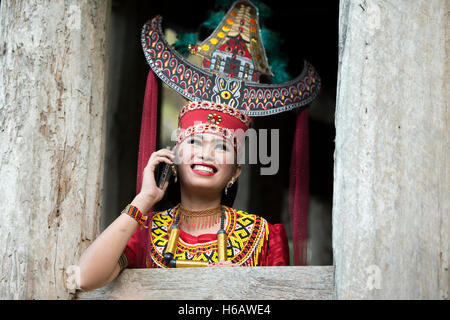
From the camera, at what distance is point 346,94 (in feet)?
8.94

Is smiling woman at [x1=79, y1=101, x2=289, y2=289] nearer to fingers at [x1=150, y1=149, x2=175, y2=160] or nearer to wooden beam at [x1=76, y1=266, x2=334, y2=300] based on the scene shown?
fingers at [x1=150, y1=149, x2=175, y2=160]

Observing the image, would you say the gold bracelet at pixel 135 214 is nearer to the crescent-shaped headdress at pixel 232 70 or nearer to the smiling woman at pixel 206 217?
the smiling woman at pixel 206 217

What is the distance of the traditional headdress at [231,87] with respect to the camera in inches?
141

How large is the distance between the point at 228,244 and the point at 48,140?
0.96 metres

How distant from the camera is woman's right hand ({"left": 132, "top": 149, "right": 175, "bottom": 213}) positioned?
126 inches

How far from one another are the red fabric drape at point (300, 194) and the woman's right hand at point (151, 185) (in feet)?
2.42

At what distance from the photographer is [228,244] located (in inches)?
133

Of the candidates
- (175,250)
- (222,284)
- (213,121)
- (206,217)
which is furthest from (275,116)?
(222,284)

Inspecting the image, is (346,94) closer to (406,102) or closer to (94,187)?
(406,102)

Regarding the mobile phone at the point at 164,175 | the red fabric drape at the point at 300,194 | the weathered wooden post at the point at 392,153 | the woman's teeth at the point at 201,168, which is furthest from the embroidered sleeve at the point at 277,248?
the weathered wooden post at the point at 392,153

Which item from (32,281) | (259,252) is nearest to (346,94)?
(259,252)

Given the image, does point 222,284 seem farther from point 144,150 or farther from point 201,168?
point 144,150

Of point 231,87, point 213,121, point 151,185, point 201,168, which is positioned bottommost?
point 151,185

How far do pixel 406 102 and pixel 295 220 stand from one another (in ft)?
3.86
